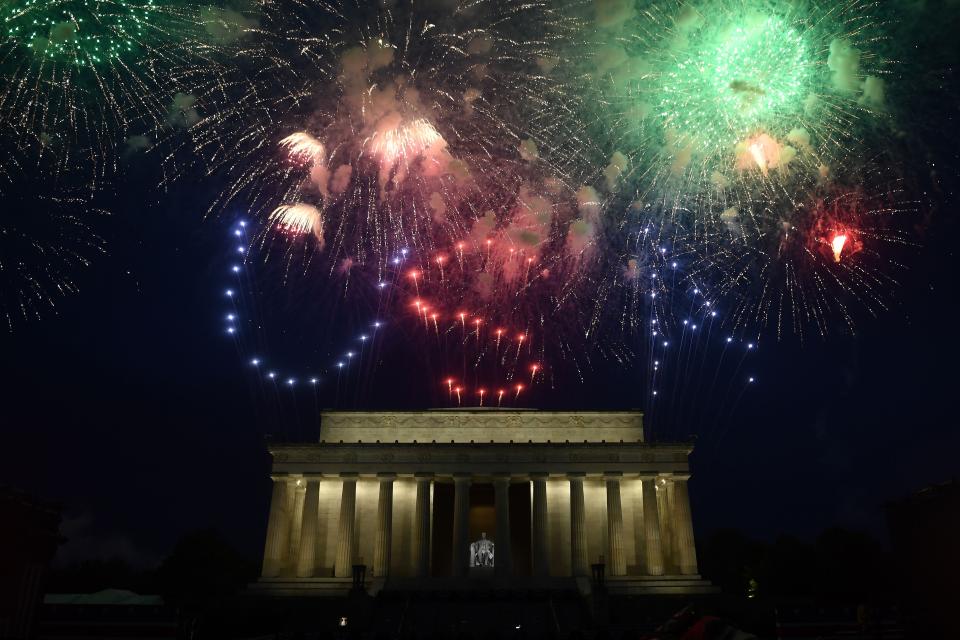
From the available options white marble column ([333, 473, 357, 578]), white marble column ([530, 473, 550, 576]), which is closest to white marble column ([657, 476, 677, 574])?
white marble column ([530, 473, 550, 576])

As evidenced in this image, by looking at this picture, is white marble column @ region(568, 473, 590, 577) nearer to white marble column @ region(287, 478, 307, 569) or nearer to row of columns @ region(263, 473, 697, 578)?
row of columns @ region(263, 473, 697, 578)

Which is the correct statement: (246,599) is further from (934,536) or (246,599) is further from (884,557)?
(884,557)

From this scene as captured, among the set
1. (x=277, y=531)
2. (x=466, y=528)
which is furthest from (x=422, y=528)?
(x=277, y=531)

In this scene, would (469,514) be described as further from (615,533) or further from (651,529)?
(651,529)

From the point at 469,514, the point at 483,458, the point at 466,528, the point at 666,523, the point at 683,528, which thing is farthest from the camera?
the point at 469,514

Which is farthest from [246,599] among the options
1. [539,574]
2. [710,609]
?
[710,609]

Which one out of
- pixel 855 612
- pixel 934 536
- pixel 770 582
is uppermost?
pixel 770 582
